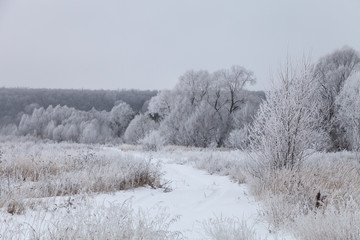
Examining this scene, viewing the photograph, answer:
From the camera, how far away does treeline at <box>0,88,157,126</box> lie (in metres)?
73.6

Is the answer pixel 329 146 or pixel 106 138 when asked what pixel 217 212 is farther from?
pixel 106 138

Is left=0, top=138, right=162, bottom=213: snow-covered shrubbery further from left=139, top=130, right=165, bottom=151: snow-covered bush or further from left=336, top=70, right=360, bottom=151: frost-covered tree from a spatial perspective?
left=336, top=70, right=360, bottom=151: frost-covered tree

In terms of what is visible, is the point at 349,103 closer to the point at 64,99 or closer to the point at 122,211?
the point at 122,211

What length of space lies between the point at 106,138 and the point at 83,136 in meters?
4.01

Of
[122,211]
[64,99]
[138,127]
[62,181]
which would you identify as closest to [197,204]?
[122,211]

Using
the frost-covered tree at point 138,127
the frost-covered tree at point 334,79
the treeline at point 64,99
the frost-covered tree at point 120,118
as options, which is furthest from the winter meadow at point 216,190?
the treeline at point 64,99

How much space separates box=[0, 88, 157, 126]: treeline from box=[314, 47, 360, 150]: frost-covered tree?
52.0 metres

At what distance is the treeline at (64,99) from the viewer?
241 feet

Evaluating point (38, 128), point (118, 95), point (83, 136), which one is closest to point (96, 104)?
point (118, 95)

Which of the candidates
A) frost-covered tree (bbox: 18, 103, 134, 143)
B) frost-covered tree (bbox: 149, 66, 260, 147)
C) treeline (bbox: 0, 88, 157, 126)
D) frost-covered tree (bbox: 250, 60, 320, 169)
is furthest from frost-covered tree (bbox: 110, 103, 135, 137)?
frost-covered tree (bbox: 250, 60, 320, 169)

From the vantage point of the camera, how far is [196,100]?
39.2 meters

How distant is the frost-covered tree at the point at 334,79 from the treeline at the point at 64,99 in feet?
171

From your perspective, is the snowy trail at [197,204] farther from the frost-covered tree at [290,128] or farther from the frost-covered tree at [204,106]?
the frost-covered tree at [204,106]

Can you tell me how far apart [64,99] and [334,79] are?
3034 inches
